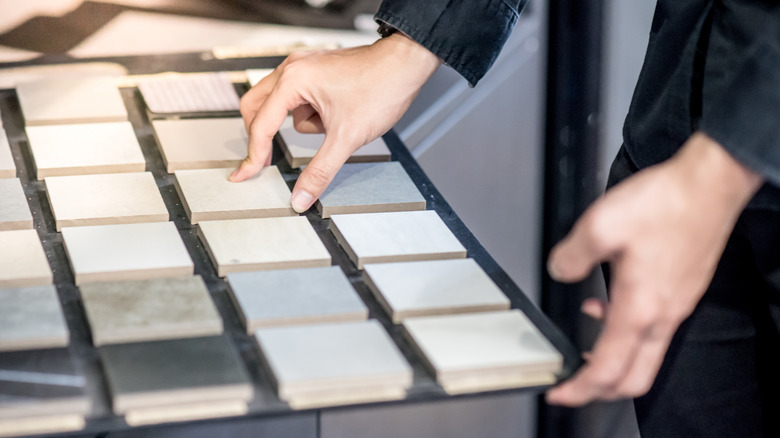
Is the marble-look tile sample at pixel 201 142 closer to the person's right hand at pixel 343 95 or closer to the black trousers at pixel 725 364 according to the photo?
the person's right hand at pixel 343 95

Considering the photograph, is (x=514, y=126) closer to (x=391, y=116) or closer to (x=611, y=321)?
(x=391, y=116)

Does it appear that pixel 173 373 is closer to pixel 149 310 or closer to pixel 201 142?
pixel 149 310

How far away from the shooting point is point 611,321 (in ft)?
2.57

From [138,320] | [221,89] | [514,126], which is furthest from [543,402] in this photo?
[138,320]

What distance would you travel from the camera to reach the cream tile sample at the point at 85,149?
122 centimetres

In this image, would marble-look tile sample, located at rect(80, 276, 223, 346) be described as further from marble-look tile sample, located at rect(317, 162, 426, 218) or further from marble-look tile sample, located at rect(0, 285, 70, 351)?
marble-look tile sample, located at rect(317, 162, 426, 218)

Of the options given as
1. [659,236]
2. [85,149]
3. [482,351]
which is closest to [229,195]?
[85,149]

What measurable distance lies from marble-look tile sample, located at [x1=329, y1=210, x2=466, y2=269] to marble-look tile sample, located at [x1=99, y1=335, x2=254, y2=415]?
241 mm

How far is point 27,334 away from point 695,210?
0.61 metres

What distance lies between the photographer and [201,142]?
1.31 m

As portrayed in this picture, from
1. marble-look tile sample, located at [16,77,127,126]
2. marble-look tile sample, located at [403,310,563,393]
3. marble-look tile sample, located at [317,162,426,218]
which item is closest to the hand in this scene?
marble-look tile sample, located at [403,310,563,393]

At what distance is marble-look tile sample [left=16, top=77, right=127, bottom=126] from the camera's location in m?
1.35

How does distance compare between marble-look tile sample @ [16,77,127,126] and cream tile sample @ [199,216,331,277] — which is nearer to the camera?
cream tile sample @ [199,216,331,277]

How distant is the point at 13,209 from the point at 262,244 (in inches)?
12.0
